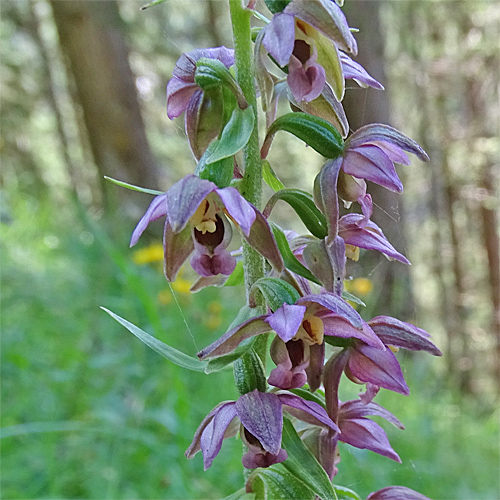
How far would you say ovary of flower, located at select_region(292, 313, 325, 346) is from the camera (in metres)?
0.90

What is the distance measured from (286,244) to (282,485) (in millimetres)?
429

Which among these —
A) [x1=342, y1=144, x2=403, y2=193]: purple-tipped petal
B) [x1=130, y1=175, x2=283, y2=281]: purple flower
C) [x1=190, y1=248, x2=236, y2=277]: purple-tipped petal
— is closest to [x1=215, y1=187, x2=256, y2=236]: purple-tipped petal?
[x1=130, y1=175, x2=283, y2=281]: purple flower

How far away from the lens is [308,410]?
0.91 meters

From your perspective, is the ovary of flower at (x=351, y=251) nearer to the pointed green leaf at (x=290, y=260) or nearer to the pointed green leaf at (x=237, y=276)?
the pointed green leaf at (x=290, y=260)

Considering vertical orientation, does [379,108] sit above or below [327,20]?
above

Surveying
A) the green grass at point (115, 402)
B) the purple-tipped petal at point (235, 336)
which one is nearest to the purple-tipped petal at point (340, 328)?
the purple-tipped petal at point (235, 336)

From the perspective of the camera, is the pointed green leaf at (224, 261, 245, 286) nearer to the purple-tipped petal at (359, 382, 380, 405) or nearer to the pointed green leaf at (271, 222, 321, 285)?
the pointed green leaf at (271, 222, 321, 285)

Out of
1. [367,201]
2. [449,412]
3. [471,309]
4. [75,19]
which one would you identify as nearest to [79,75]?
[75,19]

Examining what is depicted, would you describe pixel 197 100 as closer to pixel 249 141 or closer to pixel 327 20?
pixel 249 141

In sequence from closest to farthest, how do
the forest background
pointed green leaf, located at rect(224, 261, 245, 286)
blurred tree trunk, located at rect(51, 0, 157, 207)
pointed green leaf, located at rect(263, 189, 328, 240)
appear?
pointed green leaf, located at rect(263, 189, 328, 240) < pointed green leaf, located at rect(224, 261, 245, 286) < the forest background < blurred tree trunk, located at rect(51, 0, 157, 207)

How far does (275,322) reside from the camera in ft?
2.72

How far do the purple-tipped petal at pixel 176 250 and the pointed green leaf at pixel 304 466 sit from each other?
33cm

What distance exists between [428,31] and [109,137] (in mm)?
6664

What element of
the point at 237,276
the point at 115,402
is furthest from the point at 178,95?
the point at 115,402
